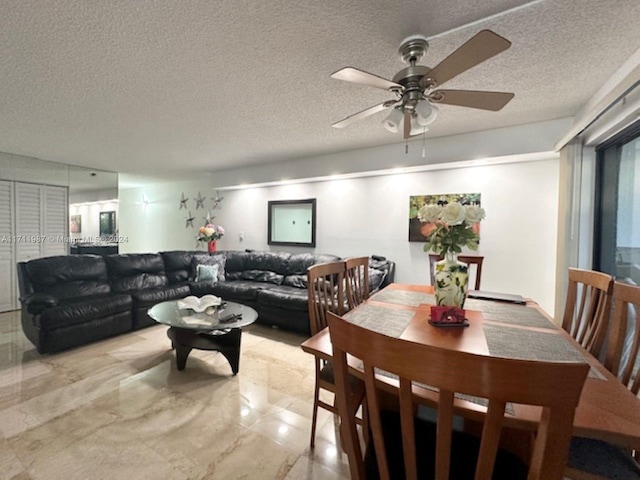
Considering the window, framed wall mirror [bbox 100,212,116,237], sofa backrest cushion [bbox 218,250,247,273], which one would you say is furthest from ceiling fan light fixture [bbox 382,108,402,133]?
framed wall mirror [bbox 100,212,116,237]

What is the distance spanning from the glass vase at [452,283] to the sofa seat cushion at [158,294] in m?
3.68

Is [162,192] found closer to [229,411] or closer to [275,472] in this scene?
[229,411]

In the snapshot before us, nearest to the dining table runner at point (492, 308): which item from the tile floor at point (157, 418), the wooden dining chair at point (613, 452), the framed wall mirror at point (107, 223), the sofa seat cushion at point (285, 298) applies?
the wooden dining chair at point (613, 452)

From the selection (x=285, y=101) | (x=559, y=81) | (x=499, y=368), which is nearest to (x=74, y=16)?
(x=285, y=101)

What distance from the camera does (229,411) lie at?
2.03 metres

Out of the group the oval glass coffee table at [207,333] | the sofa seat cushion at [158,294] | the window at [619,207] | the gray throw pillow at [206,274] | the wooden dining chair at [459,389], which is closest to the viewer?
the wooden dining chair at [459,389]

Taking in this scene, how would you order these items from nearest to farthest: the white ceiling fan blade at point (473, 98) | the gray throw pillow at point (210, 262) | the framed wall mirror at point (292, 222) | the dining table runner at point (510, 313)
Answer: the dining table runner at point (510, 313) → the white ceiling fan blade at point (473, 98) → the gray throw pillow at point (210, 262) → the framed wall mirror at point (292, 222)

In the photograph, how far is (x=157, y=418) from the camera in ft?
6.35

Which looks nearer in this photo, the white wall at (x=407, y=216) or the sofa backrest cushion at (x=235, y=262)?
the white wall at (x=407, y=216)

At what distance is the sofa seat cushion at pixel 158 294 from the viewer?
144 inches

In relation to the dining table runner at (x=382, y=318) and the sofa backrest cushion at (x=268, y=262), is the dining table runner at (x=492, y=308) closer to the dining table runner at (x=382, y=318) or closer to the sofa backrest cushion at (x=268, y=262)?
the dining table runner at (x=382, y=318)

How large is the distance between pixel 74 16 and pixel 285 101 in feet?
4.94

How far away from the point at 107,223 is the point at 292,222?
4.11 m

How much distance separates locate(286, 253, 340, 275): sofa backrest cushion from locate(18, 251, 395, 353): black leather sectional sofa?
2cm
